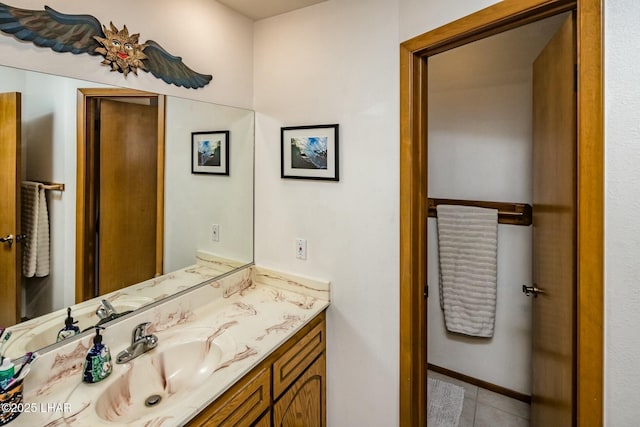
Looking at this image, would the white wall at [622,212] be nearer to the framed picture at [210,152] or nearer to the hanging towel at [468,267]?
the hanging towel at [468,267]

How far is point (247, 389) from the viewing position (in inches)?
45.8

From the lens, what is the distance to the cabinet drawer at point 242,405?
1014mm

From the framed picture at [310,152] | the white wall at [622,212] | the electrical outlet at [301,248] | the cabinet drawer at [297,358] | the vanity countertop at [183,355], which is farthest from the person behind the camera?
the electrical outlet at [301,248]

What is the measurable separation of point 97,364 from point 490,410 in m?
2.27

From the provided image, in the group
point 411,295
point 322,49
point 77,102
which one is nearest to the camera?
point 77,102

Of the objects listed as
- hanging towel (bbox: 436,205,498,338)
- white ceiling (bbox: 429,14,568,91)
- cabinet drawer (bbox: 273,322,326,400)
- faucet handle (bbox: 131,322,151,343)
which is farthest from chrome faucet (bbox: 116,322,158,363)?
white ceiling (bbox: 429,14,568,91)

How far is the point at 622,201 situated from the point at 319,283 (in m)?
1.29

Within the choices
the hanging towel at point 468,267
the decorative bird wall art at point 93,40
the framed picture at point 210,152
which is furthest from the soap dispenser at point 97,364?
the hanging towel at point 468,267

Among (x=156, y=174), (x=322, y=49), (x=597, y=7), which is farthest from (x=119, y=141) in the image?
(x=597, y=7)

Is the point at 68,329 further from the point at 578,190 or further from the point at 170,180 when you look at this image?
the point at 578,190

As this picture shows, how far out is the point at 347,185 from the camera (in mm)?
1651

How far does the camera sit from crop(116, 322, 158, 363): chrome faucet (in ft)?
3.93

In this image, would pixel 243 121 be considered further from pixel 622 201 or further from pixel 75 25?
pixel 622 201

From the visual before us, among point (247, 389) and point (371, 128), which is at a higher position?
point (371, 128)
